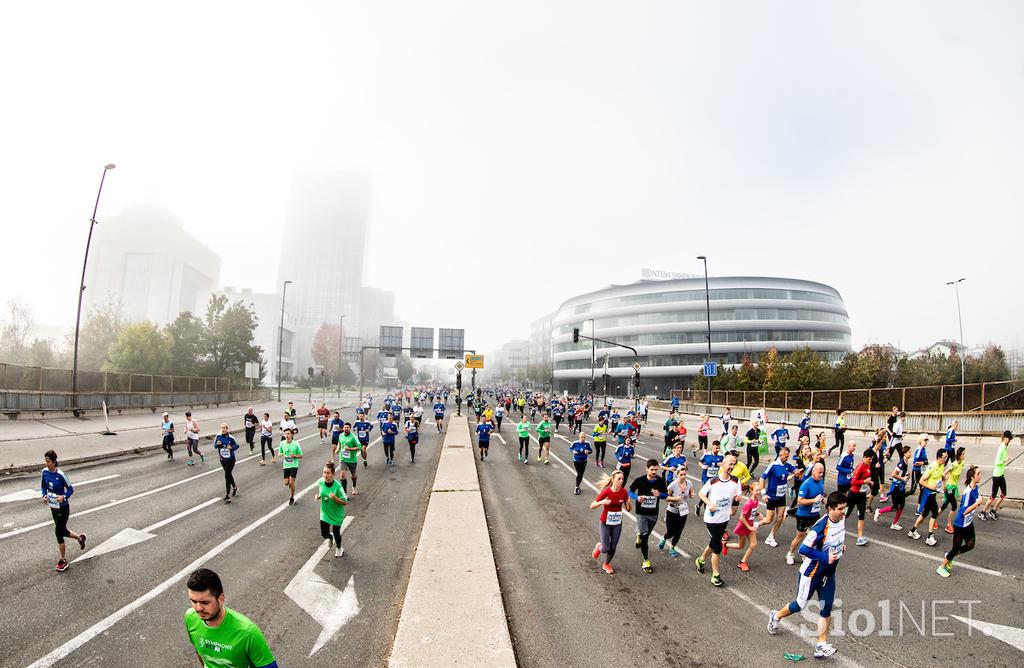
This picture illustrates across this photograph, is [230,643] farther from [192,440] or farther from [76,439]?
[76,439]

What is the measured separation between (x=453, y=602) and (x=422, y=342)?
5649cm

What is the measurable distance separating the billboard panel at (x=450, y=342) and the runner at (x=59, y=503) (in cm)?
5255

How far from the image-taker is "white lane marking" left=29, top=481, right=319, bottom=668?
539 centimetres

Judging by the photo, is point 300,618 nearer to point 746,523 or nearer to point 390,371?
point 746,523

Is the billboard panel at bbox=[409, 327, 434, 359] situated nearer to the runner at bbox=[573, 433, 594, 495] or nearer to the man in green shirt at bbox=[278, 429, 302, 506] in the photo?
the runner at bbox=[573, 433, 594, 495]

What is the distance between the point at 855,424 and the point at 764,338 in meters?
65.0

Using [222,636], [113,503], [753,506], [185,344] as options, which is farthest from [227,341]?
[222,636]

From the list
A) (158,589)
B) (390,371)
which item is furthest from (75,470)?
(390,371)

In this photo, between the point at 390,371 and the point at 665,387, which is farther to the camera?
the point at 390,371

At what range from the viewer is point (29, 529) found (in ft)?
31.9

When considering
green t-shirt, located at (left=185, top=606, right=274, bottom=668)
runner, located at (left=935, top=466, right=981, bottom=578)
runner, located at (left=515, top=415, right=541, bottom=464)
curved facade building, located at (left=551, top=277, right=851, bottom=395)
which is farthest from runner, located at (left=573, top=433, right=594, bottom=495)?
curved facade building, located at (left=551, top=277, right=851, bottom=395)

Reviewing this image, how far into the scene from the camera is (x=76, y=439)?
19.8 m

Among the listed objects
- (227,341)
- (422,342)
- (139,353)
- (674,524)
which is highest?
(422,342)

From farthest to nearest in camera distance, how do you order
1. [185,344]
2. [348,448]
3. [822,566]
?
1. [185,344]
2. [348,448]
3. [822,566]
